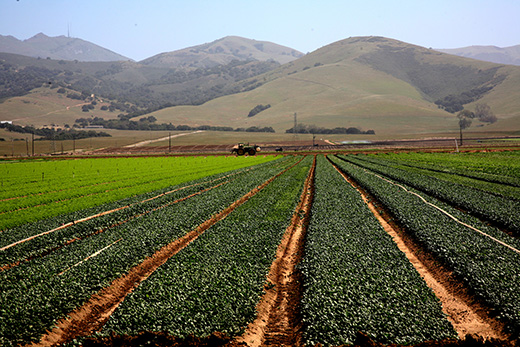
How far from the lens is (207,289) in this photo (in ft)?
35.9

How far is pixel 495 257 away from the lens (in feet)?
44.1

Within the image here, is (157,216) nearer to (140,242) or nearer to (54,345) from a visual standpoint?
(140,242)

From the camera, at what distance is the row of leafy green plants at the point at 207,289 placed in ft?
30.4

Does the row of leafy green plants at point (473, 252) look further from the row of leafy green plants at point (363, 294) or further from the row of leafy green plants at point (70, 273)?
the row of leafy green plants at point (70, 273)

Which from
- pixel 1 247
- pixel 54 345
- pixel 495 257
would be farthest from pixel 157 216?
pixel 495 257

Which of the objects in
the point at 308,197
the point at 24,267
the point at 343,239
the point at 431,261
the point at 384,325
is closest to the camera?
the point at 384,325

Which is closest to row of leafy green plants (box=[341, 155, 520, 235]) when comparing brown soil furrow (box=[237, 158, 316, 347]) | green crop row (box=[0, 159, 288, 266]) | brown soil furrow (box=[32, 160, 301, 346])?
brown soil furrow (box=[237, 158, 316, 347])

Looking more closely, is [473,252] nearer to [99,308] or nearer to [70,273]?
[99,308]

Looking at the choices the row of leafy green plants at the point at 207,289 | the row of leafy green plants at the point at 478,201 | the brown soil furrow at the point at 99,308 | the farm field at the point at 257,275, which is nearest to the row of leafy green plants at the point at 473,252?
the farm field at the point at 257,275

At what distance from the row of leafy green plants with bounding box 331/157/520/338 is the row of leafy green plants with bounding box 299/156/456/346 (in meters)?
1.61

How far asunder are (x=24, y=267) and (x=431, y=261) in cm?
1525

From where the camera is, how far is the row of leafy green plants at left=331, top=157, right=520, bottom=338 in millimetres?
10414

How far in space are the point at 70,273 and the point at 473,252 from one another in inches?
567

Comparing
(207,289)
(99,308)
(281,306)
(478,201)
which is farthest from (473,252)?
(99,308)
